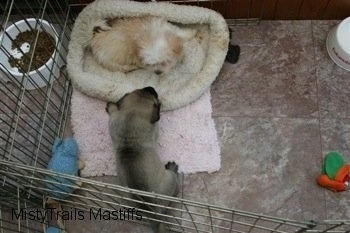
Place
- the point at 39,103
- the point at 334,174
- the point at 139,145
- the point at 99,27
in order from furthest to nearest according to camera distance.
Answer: the point at 99,27
the point at 39,103
the point at 334,174
the point at 139,145

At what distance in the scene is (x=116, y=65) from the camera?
88.1 inches

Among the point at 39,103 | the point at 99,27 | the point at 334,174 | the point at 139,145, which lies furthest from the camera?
the point at 99,27

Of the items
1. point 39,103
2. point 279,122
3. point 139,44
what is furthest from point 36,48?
point 279,122

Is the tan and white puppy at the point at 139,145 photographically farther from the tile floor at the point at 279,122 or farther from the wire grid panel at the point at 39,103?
the wire grid panel at the point at 39,103

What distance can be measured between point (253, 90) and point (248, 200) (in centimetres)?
53

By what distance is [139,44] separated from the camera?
2.11 meters

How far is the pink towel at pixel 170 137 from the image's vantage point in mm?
2095

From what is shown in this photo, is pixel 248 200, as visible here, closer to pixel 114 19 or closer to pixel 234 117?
pixel 234 117

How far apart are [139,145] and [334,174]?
85 centimetres

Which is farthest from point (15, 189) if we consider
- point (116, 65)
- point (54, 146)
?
point (116, 65)

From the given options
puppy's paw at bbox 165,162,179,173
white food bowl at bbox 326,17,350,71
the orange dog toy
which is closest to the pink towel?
puppy's paw at bbox 165,162,179,173

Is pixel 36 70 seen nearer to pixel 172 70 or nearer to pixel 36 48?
pixel 36 48

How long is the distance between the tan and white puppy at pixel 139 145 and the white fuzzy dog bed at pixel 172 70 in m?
0.29

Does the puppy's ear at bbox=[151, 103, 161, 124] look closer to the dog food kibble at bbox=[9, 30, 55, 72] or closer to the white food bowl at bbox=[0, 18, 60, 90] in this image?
the white food bowl at bbox=[0, 18, 60, 90]
